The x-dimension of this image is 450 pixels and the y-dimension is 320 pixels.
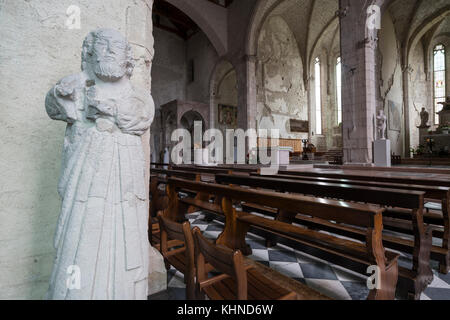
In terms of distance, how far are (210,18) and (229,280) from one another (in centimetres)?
1340

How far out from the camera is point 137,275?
112 centimetres

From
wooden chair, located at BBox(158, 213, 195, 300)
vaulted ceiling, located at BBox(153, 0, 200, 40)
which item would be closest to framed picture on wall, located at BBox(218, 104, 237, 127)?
vaulted ceiling, located at BBox(153, 0, 200, 40)

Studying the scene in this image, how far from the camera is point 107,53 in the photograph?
113cm

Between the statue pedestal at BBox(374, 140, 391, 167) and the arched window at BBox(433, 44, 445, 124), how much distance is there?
1211 centimetres

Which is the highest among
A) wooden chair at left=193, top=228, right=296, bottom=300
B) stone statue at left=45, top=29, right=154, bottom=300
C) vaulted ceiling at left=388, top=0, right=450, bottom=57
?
vaulted ceiling at left=388, top=0, right=450, bottom=57

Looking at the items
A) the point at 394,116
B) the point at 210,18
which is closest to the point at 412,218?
the point at 210,18

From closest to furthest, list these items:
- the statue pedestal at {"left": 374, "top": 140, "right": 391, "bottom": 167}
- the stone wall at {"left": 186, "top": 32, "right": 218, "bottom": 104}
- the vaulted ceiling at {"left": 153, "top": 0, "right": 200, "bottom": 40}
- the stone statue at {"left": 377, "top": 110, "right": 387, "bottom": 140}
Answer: the statue pedestal at {"left": 374, "top": 140, "right": 391, "bottom": 167} < the stone statue at {"left": 377, "top": 110, "right": 387, "bottom": 140} < the vaulted ceiling at {"left": 153, "top": 0, "right": 200, "bottom": 40} < the stone wall at {"left": 186, "top": 32, "right": 218, "bottom": 104}

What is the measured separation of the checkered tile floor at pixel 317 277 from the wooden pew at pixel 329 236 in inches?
8.3

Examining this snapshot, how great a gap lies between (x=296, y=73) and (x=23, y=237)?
54.4 feet

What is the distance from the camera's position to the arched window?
14820 millimetres

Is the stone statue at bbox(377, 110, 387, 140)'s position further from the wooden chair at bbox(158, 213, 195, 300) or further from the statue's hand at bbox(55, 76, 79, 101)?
the statue's hand at bbox(55, 76, 79, 101)

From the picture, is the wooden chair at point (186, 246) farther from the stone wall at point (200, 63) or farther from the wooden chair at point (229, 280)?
the stone wall at point (200, 63)
